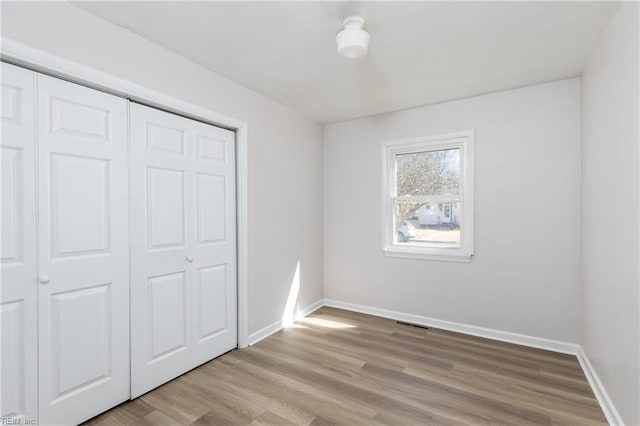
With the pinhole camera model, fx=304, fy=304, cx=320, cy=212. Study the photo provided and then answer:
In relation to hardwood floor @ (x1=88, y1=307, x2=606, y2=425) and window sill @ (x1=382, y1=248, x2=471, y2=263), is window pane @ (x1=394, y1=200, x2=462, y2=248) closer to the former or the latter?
window sill @ (x1=382, y1=248, x2=471, y2=263)

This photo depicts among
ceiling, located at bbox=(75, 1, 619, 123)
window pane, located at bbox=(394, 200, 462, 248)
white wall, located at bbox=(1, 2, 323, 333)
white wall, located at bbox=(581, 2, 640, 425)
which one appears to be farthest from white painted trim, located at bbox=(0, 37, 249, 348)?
white wall, located at bbox=(581, 2, 640, 425)

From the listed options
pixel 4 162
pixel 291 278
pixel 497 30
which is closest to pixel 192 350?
pixel 291 278

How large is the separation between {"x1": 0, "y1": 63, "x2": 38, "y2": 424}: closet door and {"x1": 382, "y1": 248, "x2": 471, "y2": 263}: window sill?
10.5 ft

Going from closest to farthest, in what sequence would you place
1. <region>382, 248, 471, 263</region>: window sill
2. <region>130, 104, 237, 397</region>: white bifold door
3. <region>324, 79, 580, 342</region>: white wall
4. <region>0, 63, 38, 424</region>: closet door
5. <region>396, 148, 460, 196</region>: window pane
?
<region>0, 63, 38, 424</region>: closet door → <region>130, 104, 237, 397</region>: white bifold door → <region>324, 79, 580, 342</region>: white wall → <region>382, 248, 471, 263</region>: window sill → <region>396, 148, 460, 196</region>: window pane

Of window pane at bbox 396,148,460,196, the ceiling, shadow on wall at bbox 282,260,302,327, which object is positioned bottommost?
shadow on wall at bbox 282,260,302,327

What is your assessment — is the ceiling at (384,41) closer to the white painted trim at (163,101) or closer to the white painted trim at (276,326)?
the white painted trim at (163,101)

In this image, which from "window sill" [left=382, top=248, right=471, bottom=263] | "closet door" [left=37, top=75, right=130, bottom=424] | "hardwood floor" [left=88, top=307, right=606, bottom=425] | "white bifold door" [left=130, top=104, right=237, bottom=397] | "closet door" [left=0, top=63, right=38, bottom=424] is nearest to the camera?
"closet door" [left=0, top=63, right=38, bottom=424]

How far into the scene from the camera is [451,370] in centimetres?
251

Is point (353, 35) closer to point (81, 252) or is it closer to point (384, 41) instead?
point (384, 41)

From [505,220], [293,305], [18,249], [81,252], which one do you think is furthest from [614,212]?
[18,249]

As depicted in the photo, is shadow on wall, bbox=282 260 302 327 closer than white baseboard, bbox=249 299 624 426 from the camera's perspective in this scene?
No

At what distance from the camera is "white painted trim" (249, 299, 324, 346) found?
307 centimetres

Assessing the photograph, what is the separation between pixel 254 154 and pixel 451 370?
8.66 ft

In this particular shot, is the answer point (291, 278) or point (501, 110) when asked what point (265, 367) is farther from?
point (501, 110)
